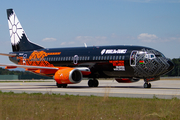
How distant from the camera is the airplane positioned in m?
25.7

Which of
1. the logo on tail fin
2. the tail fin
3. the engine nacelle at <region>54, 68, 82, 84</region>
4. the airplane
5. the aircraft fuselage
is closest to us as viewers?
the aircraft fuselage

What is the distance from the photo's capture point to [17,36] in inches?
1460

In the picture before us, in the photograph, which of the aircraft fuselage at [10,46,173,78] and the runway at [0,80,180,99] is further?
the aircraft fuselage at [10,46,173,78]

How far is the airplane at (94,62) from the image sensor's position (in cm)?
2573

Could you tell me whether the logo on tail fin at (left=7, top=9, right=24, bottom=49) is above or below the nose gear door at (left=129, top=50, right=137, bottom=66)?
above

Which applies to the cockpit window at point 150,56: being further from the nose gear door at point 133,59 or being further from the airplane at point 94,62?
the nose gear door at point 133,59

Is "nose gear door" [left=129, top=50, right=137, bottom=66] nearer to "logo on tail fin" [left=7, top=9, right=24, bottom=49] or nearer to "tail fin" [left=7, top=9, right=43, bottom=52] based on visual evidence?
"tail fin" [left=7, top=9, right=43, bottom=52]

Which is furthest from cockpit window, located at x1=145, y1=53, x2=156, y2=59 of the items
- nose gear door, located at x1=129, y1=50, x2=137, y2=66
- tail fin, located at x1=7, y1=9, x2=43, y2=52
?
tail fin, located at x1=7, y1=9, x2=43, y2=52

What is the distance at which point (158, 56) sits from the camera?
25.8 meters

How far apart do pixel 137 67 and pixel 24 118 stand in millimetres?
17975

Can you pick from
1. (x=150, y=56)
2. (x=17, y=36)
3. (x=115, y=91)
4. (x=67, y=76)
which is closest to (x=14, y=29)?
(x=17, y=36)

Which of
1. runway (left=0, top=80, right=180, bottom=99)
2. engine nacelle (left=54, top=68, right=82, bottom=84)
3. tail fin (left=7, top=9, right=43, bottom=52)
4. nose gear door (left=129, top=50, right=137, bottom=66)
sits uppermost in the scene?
tail fin (left=7, top=9, right=43, bottom=52)

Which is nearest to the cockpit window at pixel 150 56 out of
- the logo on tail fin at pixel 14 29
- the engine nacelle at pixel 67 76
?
the engine nacelle at pixel 67 76

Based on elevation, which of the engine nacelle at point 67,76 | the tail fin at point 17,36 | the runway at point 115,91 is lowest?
the runway at point 115,91
